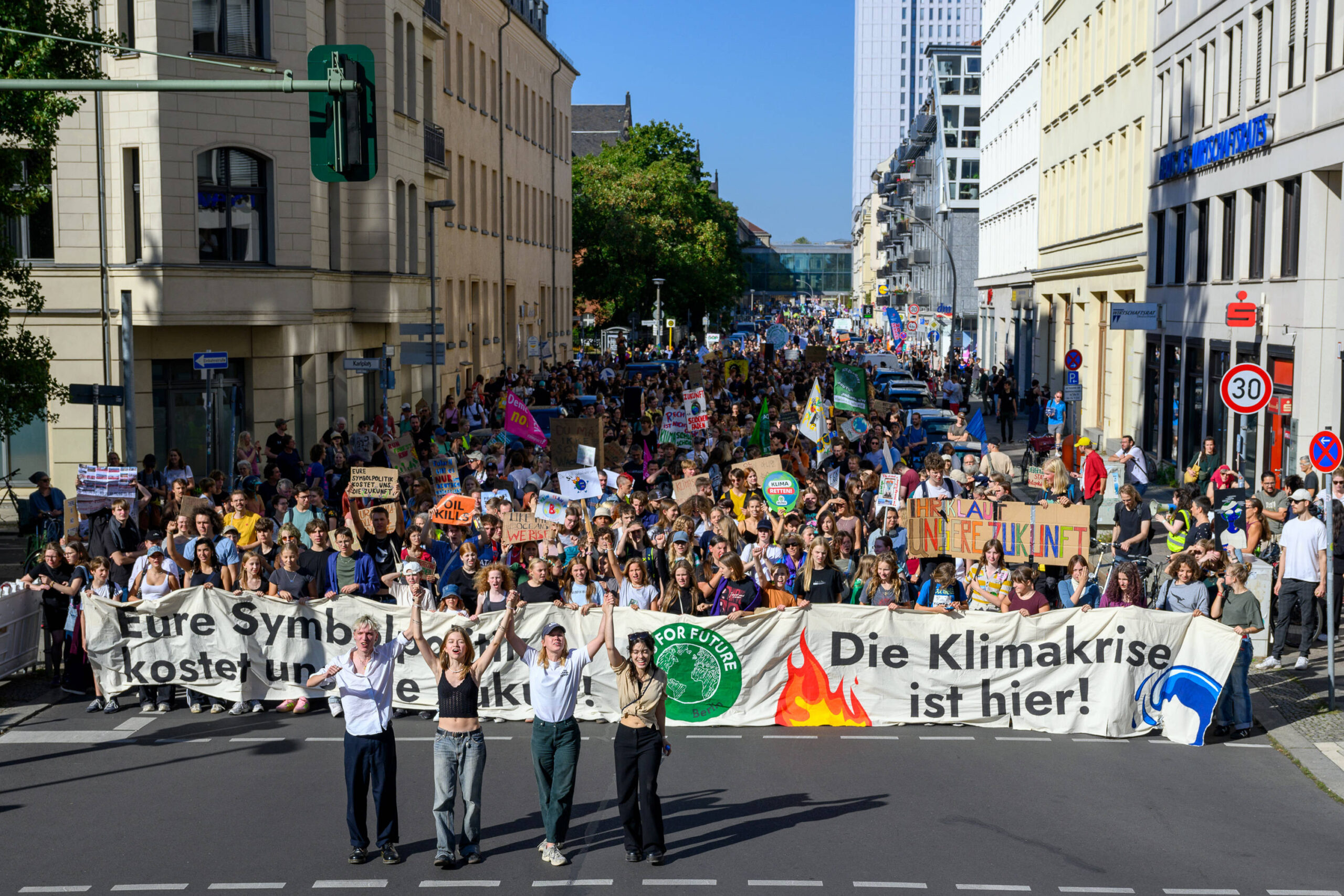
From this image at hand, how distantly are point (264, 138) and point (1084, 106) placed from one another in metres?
26.8

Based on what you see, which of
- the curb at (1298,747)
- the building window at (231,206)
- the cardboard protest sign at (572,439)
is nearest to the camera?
the curb at (1298,747)

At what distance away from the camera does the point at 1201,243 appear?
31234 mm

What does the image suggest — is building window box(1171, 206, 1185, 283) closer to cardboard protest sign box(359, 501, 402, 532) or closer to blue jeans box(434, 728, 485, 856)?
cardboard protest sign box(359, 501, 402, 532)

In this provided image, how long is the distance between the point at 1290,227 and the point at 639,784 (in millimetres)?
19961

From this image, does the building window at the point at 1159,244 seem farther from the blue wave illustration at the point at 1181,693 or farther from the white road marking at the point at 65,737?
the white road marking at the point at 65,737

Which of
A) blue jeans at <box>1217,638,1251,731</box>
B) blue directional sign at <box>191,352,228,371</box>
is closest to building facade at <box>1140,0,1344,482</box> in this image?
blue jeans at <box>1217,638,1251,731</box>

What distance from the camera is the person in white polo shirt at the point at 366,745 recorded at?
9273mm

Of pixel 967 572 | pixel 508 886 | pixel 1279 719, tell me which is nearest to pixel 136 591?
pixel 508 886

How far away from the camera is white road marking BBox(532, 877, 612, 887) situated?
892cm

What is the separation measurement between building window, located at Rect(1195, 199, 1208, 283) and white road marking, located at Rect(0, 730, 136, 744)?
80.6 feet

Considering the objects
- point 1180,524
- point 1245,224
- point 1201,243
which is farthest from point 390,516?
point 1201,243

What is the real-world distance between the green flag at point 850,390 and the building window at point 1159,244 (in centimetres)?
793

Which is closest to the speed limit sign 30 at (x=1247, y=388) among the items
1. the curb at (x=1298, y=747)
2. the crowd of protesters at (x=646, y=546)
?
the crowd of protesters at (x=646, y=546)

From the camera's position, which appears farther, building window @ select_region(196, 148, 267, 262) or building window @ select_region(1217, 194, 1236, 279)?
building window @ select_region(1217, 194, 1236, 279)
